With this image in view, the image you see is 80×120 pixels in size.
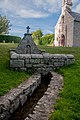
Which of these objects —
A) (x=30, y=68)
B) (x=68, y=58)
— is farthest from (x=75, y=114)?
(x=68, y=58)

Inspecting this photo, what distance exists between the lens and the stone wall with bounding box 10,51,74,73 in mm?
10758

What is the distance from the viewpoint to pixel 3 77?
898 cm

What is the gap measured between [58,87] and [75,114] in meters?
2.46

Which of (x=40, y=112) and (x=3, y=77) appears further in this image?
(x=3, y=77)

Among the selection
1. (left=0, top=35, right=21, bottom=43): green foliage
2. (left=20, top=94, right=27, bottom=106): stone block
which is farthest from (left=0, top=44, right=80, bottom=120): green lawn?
(left=0, top=35, right=21, bottom=43): green foliage

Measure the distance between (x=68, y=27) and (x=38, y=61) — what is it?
111 ft

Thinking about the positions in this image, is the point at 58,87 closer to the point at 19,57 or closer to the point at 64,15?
the point at 19,57

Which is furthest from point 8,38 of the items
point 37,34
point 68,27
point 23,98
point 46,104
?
point 37,34

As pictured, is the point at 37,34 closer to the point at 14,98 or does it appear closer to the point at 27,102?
the point at 27,102

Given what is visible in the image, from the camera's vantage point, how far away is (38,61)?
11250mm

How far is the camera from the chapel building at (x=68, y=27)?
41.6 m

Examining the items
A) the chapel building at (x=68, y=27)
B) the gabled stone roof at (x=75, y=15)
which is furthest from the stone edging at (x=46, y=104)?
the gabled stone roof at (x=75, y=15)

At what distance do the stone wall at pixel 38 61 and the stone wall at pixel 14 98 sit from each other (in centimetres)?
223

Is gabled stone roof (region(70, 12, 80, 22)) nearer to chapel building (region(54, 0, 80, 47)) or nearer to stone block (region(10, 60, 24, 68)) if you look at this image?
chapel building (region(54, 0, 80, 47))
